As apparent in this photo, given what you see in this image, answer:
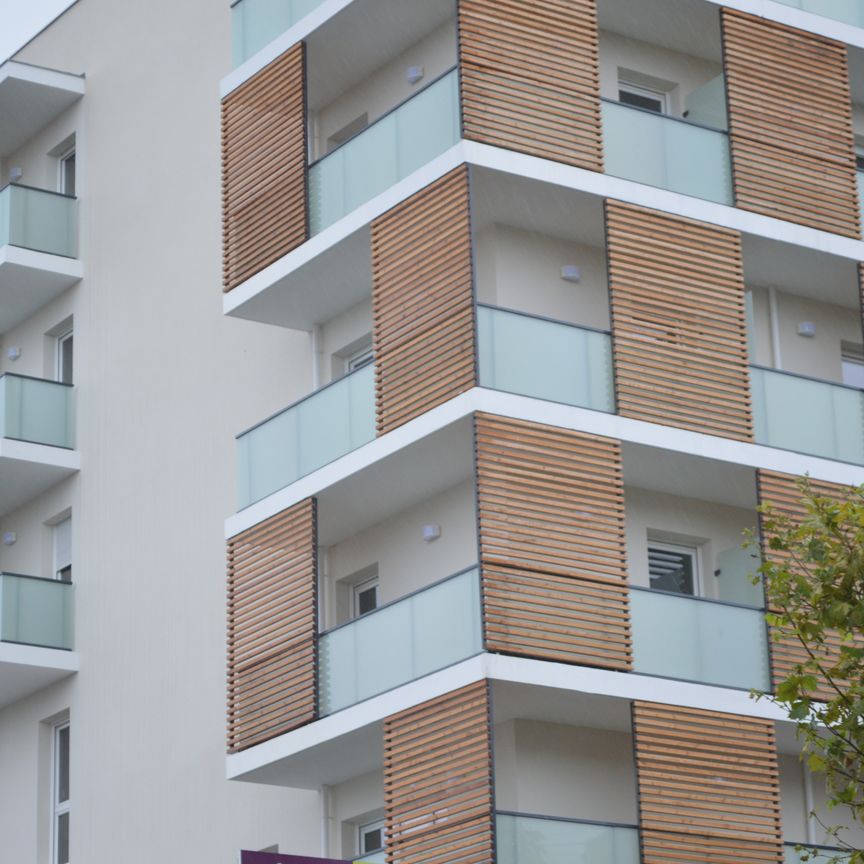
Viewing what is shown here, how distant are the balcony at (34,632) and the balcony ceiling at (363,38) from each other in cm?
803

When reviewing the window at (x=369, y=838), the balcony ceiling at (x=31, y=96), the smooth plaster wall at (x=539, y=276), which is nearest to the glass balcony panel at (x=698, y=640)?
the smooth plaster wall at (x=539, y=276)

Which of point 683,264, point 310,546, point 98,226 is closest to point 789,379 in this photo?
point 683,264

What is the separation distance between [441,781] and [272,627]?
402cm

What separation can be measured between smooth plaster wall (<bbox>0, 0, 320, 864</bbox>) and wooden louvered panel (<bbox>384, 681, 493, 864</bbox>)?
328 centimetres

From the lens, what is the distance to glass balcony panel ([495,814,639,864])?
2244cm

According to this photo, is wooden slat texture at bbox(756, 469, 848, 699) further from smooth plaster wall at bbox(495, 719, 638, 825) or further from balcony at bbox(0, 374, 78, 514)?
balcony at bbox(0, 374, 78, 514)

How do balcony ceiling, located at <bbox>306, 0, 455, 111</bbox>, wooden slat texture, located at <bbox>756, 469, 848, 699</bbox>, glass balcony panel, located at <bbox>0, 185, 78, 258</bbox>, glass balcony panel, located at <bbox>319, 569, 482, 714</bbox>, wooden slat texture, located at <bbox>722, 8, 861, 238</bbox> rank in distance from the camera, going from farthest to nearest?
1. glass balcony panel, located at <bbox>0, 185, 78, 258</bbox>
2. balcony ceiling, located at <bbox>306, 0, 455, 111</bbox>
3. wooden slat texture, located at <bbox>722, 8, 861, 238</bbox>
4. wooden slat texture, located at <bbox>756, 469, 848, 699</bbox>
5. glass balcony panel, located at <bbox>319, 569, 482, 714</bbox>

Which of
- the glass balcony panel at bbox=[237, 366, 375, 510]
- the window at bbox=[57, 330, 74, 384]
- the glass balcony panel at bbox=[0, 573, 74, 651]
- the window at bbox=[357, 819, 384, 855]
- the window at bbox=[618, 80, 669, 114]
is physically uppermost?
the window at bbox=[618, 80, 669, 114]

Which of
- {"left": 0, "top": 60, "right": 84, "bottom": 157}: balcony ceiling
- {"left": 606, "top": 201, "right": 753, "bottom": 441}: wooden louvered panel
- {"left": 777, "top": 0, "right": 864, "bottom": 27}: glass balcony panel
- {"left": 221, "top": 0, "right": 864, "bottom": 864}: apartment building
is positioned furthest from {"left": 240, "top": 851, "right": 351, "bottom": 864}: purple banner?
{"left": 0, "top": 60, "right": 84, "bottom": 157}: balcony ceiling

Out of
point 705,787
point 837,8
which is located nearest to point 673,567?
point 705,787

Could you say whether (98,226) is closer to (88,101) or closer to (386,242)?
(88,101)

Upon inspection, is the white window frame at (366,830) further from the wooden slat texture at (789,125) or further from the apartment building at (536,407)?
the wooden slat texture at (789,125)

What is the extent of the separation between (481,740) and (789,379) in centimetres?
650

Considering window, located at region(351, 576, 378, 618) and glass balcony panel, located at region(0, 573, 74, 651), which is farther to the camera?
glass balcony panel, located at region(0, 573, 74, 651)
